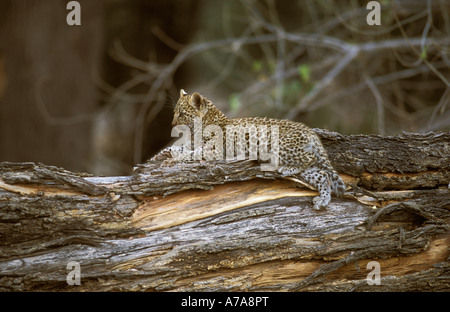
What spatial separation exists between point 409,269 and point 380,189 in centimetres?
88

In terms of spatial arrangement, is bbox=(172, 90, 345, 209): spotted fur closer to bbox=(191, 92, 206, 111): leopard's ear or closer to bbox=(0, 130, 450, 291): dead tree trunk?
bbox=(0, 130, 450, 291): dead tree trunk

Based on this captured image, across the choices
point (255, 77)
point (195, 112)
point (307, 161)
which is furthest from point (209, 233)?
point (255, 77)

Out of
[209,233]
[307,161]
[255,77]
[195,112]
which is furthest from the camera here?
[255,77]

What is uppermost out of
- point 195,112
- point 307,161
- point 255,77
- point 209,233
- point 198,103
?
point 255,77

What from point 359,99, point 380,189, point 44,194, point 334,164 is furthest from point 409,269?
point 359,99

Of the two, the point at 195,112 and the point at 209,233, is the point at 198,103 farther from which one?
the point at 209,233

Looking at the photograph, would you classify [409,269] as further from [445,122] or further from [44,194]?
[445,122]

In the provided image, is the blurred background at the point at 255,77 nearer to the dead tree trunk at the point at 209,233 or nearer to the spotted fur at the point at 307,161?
the spotted fur at the point at 307,161

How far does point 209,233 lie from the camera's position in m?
A: 4.79

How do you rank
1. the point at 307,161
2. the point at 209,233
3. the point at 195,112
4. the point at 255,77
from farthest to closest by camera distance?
the point at 255,77, the point at 195,112, the point at 307,161, the point at 209,233

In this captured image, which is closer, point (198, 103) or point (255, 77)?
point (198, 103)

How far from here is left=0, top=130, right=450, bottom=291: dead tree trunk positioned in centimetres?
450

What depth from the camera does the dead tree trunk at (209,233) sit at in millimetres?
4496

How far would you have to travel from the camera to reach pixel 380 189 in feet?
17.9
